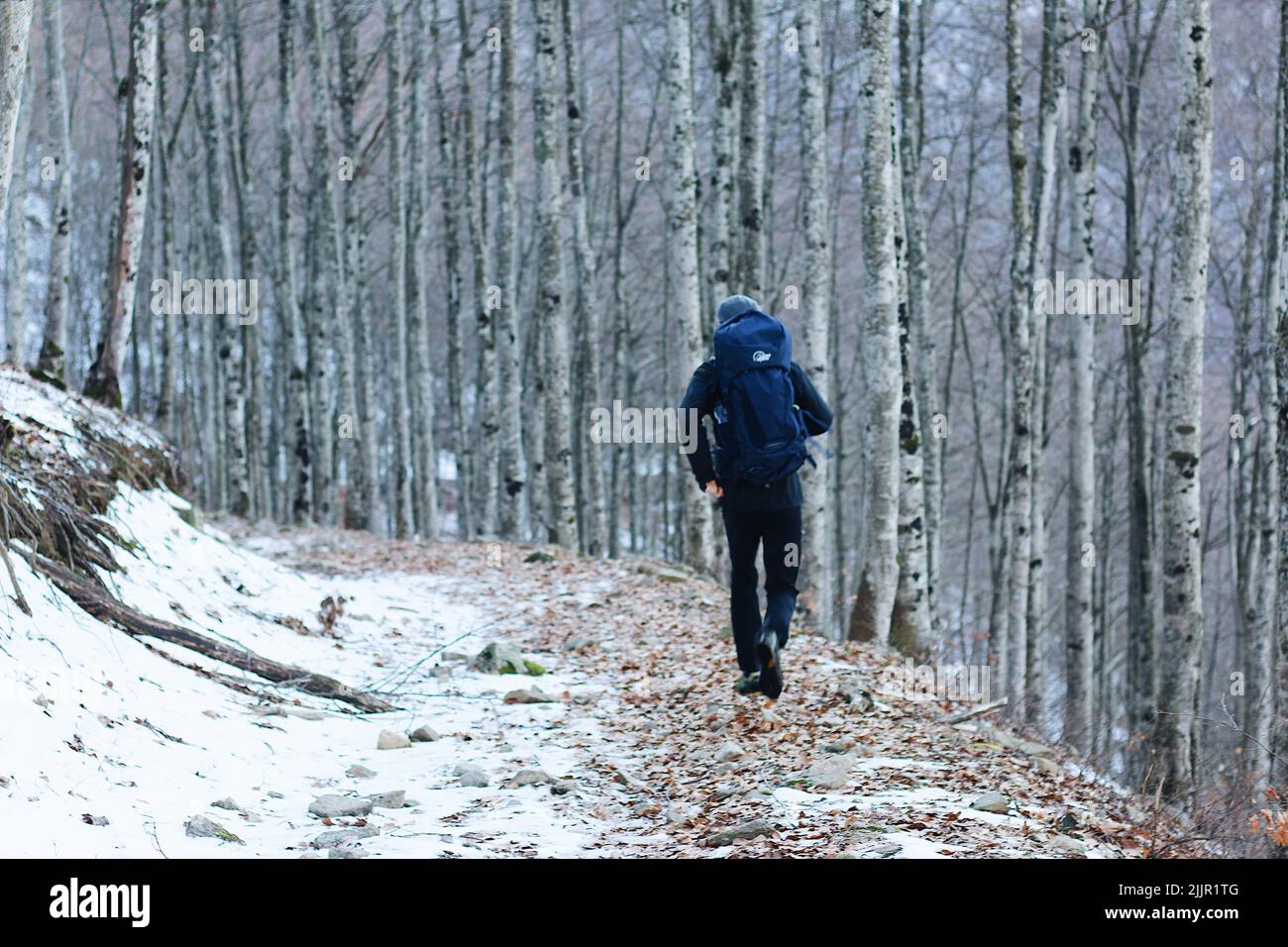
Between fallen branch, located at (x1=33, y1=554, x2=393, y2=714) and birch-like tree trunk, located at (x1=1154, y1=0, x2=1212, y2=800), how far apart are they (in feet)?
19.6

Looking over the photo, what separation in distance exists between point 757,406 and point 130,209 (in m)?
7.66

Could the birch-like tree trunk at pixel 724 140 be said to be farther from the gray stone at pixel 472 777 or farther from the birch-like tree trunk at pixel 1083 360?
the gray stone at pixel 472 777

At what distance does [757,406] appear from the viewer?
5992 millimetres

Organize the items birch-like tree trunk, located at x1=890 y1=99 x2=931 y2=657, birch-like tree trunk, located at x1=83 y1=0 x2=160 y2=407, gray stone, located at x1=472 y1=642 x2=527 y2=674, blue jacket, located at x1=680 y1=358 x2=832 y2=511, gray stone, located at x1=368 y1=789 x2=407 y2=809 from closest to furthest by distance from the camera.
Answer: gray stone, located at x1=368 y1=789 x2=407 y2=809, blue jacket, located at x1=680 y1=358 x2=832 y2=511, gray stone, located at x1=472 y1=642 x2=527 y2=674, birch-like tree trunk, located at x1=83 y1=0 x2=160 y2=407, birch-like tree trunk, located at x1=890 y1=99 x2=931 y2=657

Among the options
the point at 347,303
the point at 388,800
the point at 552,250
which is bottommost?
the point at 388,800

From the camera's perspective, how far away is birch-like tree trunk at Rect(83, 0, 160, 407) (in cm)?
1064

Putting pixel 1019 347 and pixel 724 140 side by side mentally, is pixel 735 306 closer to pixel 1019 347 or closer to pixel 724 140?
pixel 724 140

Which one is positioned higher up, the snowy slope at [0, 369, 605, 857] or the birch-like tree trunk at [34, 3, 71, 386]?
the birch-like tree trunk at [34, 3, 71, 386]

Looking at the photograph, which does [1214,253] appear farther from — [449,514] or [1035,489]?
[449,514]

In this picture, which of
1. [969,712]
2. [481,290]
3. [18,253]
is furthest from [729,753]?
[18,253]

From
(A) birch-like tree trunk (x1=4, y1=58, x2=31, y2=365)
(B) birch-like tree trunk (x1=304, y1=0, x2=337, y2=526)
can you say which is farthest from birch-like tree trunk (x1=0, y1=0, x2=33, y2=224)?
(B) birch-like tree trunk (x1=304, y1=0, x2=337, y2=526)

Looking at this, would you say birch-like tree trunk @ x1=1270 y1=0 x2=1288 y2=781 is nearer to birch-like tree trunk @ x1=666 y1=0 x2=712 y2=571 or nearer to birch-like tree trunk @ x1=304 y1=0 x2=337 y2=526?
birch-like tree trunk @ x1=666 y1=0 x2=712 y2=571

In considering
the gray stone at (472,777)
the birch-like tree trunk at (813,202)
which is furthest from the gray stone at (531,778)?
the birch-like tree trunk at (813,202)
